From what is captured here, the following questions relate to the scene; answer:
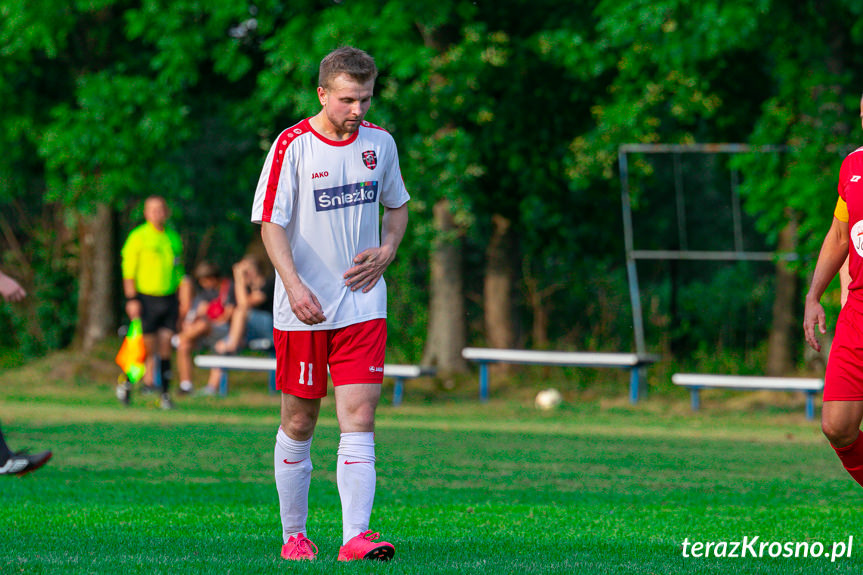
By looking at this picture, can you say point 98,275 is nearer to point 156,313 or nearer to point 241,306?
point 241,306

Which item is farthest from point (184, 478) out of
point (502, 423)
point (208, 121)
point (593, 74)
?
point (208, 121)

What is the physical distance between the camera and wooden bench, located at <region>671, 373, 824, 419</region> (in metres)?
15.1

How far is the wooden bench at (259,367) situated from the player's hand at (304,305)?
36.9 ft

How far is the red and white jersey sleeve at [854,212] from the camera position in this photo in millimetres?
5508

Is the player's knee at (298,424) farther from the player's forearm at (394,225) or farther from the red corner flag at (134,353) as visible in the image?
the red corner flag at (134,353)

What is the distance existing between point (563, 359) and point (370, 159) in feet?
39.8

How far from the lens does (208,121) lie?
23.5 meters

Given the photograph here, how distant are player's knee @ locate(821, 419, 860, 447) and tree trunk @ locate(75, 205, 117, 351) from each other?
16.6 metres

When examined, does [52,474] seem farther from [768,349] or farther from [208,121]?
[208,121]

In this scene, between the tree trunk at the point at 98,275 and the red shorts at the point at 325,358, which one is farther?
the tree trunk at the point at 98,275


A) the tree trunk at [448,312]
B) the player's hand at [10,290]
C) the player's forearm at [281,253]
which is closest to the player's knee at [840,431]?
the player's forearm at [281,253]

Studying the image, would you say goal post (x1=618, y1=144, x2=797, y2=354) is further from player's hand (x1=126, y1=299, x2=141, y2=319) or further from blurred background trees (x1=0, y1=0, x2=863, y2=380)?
player's hand (x1=126, y1=299, x2=141, y2=319)

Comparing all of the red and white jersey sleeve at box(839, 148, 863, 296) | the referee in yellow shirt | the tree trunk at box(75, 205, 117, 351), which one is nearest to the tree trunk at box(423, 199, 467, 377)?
the referee in yellow shirt

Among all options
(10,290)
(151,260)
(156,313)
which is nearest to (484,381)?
(156,313)
